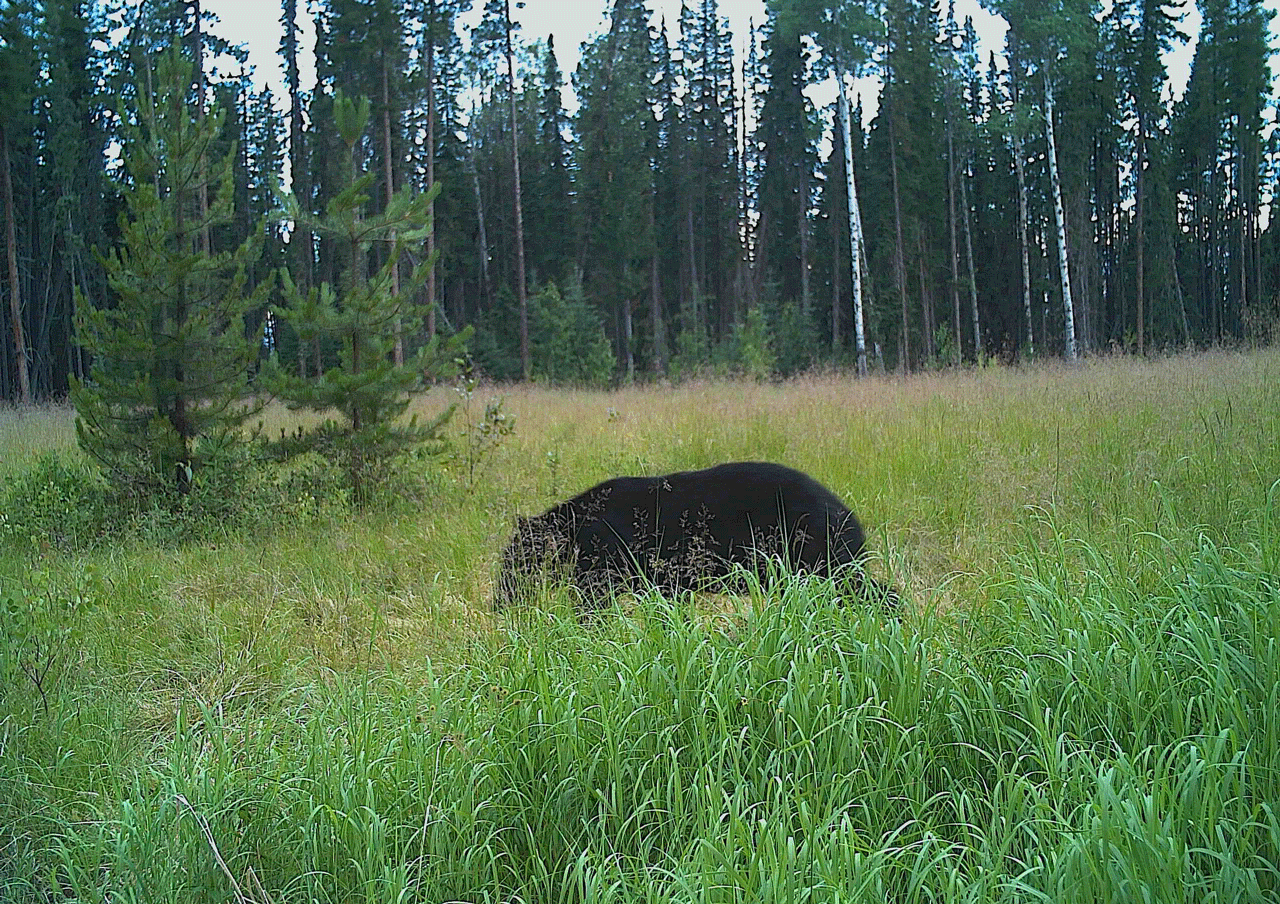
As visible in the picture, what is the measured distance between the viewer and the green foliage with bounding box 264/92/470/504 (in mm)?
7797

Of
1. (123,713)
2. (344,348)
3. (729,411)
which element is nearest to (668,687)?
(123,713)

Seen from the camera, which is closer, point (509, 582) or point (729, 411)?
point (509, 582)

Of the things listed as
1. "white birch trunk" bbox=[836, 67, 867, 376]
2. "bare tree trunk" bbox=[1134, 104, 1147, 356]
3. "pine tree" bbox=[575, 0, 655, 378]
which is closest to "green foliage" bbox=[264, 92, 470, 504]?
"white birch trunk" bbox=[836, 67, 867, 376]

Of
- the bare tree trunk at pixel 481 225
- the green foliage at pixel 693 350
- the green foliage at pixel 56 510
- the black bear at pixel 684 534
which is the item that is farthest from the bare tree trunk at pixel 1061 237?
the bare tree trunk at pixel 481 225

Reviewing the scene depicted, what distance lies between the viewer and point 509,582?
4902mm

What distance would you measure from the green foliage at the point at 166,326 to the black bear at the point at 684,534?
4.06m

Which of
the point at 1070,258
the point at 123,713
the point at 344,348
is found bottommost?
the point at 123,713

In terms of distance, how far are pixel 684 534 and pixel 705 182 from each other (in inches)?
1484

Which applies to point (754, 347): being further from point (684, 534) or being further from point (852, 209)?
point (684, 534)

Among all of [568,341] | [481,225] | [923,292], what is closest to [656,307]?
[481,225]

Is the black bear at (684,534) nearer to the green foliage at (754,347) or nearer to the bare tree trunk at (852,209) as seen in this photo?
the bare tree trunk at (852,209)

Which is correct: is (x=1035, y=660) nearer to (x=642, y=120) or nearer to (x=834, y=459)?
(x=834, y=459)

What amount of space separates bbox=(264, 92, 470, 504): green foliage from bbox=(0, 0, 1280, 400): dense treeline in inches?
724

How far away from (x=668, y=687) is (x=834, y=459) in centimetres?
506
